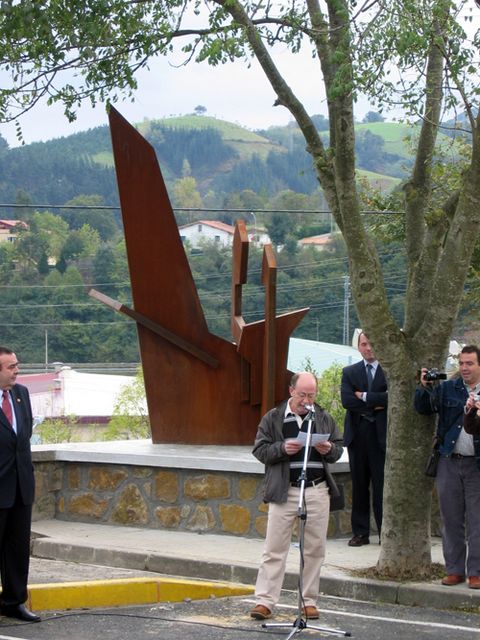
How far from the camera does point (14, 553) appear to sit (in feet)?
26.7

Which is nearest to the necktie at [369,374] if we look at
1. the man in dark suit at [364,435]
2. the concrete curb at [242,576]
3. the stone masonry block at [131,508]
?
the man in dark suit at [364,435]

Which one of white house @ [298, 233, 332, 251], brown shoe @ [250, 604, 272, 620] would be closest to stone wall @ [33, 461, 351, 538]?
brown shoe @ [250, 604, 272, 620]

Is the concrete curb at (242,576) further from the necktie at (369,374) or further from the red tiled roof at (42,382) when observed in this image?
the red tiled roof at (42,382)

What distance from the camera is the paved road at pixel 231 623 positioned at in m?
7.78

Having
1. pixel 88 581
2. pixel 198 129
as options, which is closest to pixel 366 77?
pixel 88 581

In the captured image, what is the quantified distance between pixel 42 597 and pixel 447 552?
124 inches

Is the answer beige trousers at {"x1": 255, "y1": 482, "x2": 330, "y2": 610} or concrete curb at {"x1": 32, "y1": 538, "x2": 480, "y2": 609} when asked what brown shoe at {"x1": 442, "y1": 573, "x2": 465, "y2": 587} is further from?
beige trousers at {"x1": 255, "y1": 482, "x2": 330, "y2": 610}

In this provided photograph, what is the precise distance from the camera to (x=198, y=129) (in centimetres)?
17112

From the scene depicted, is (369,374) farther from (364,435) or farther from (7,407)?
(7,407)

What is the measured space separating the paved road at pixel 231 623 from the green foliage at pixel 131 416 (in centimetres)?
4196

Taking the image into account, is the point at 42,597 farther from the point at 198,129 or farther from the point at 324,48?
the point at 198,129

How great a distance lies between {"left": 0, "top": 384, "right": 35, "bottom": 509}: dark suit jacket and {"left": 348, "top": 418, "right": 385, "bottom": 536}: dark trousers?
3.56m

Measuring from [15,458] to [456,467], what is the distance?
3.41m

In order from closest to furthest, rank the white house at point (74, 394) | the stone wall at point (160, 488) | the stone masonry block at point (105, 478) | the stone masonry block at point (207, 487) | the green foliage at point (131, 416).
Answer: the stone wall at point (160, 488) < the stone masonry block at point (207, 487) < the stone masonry block at point (105, 478) < the green foliage at point (131, 416) < the white house at point (74, 394)
